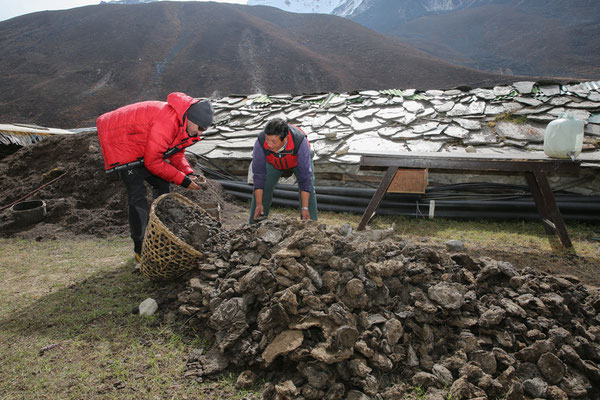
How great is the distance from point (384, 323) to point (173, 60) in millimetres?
24018

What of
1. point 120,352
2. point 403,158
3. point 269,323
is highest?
point 403,158

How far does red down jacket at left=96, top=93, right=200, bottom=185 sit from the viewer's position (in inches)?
109

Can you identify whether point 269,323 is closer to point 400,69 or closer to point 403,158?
point 403,158

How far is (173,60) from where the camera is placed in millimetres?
22109

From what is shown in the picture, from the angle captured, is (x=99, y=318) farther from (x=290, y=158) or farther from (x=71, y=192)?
(x=71, y=192)

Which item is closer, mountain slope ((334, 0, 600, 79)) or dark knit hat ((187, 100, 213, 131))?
dark knit hat ((187, 100, 213, 131))

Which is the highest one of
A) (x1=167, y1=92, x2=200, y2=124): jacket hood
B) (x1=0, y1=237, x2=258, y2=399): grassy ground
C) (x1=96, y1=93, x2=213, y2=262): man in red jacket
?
(x1=167, y1=92, x2=200, y2=124): jacket hood

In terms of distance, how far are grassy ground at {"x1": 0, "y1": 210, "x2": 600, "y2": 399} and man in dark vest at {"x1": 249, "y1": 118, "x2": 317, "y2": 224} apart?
4.59ft

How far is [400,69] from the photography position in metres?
21.8

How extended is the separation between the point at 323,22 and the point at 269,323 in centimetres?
3432

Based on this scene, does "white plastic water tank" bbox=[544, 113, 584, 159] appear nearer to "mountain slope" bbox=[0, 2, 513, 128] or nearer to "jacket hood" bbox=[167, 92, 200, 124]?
"jacket hood" bbox=[167, 92, 200, 124]

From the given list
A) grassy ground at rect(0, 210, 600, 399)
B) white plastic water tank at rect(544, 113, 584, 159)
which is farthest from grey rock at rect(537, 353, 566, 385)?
white plastic water tank at rect(544, 113, 584, 159)

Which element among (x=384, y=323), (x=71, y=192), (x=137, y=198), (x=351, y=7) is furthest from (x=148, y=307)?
(x=351, y=7)

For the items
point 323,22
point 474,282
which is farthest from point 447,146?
point 323,22
